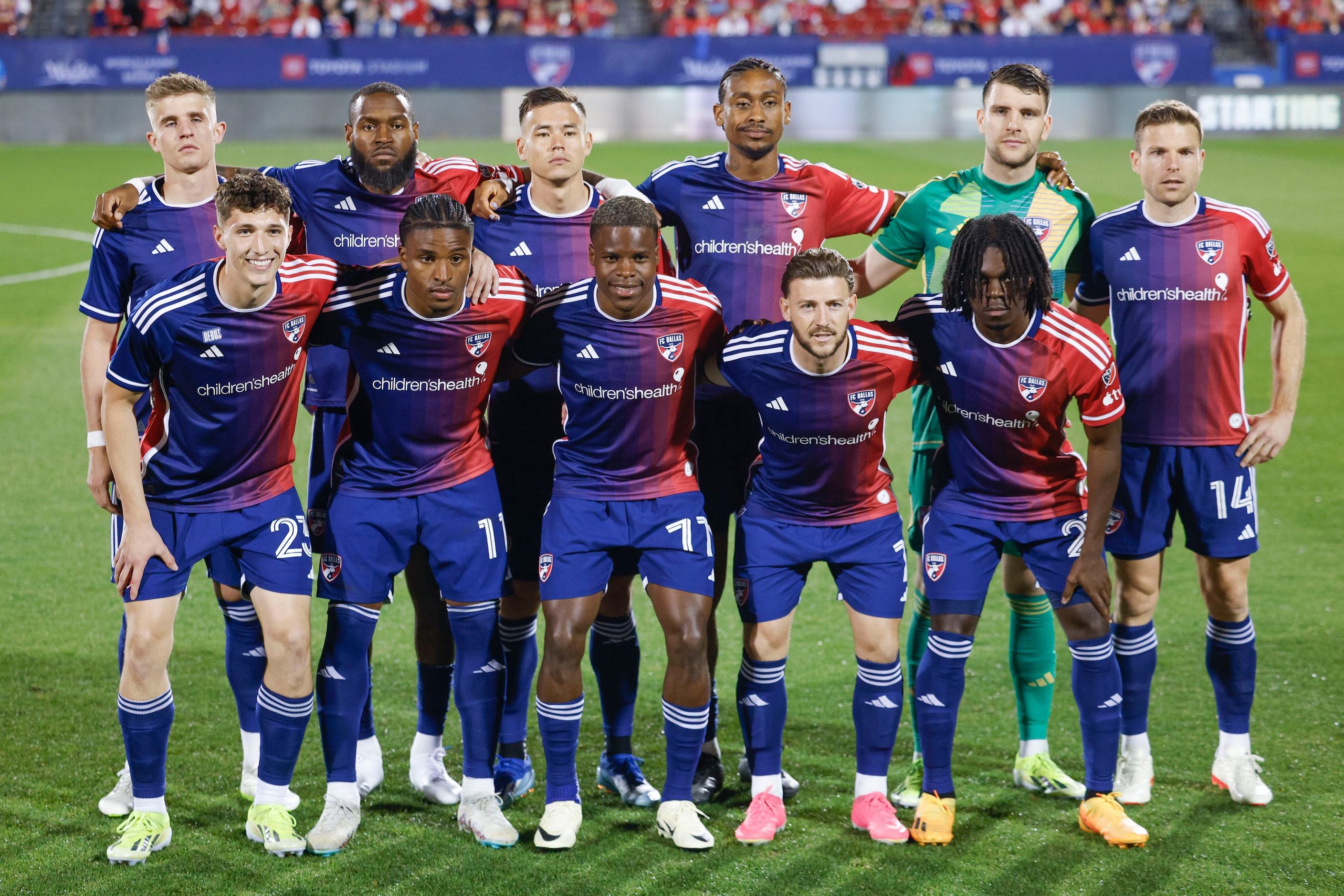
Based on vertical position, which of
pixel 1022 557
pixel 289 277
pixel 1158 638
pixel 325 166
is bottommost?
pixel 1158 638

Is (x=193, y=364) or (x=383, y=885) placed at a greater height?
(x=193, y=364)

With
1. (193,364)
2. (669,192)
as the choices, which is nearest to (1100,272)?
(669,192)

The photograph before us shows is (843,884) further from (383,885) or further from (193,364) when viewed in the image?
(193,364)

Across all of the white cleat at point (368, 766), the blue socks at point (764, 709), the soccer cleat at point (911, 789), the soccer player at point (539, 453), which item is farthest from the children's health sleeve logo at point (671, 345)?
the white cleat at point (368, 766)

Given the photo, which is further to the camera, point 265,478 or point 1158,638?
point 1158,638

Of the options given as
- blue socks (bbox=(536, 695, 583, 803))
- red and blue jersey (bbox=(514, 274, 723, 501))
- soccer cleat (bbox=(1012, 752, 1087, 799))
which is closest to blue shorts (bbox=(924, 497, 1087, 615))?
soccer cleat (bbox=(1012, 752, 1087, 799))

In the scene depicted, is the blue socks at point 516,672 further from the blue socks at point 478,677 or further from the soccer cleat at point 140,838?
the soccer cleat at point 140,838

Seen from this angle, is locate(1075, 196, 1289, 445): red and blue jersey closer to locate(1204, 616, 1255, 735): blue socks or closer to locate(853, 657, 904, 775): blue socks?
locate(1204, 616, 1255, 735): blue socks

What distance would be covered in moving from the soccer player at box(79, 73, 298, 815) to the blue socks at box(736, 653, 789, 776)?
71.8 inches

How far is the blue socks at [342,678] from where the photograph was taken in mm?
4570

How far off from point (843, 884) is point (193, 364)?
270 cm

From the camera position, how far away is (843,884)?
4.33m

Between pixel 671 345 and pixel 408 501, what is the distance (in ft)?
3.45

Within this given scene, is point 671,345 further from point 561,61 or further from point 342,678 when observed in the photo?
point 561,61
